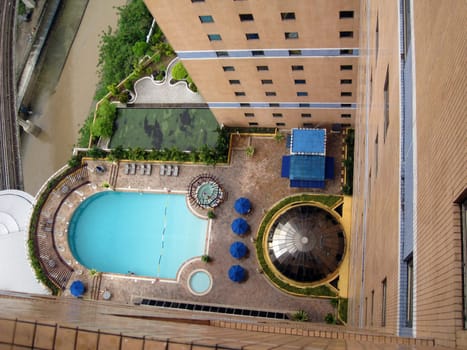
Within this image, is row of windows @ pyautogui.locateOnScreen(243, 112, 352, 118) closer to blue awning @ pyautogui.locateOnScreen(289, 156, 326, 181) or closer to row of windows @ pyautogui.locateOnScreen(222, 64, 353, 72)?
blue awning @ pyautogui.locateOnScreen(289, 156, 326, 181)

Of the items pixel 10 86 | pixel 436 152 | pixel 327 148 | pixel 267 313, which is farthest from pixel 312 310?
pixel 10 86

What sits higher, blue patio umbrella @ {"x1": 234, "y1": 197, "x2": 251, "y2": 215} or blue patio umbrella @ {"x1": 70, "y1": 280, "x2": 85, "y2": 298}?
blue patio umbrella @ {"x1": 234, "y1": 197, "x2": 251, "y2": 215}

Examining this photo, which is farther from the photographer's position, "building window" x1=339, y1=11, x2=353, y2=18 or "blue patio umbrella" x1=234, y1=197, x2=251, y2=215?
"blue patio umbrella" x1=234, y1=197, x2=251, y2=215

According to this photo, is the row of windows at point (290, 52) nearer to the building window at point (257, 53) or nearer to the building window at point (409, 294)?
the building window at point (257, 53)

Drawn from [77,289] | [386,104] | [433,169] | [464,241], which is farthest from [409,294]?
[77,289]

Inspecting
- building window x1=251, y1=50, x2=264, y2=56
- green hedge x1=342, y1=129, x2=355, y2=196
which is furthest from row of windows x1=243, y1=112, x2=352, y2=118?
building window x1=251, y1=50, x2=264, y2=56

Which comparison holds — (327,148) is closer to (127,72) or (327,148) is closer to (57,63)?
(127,72)

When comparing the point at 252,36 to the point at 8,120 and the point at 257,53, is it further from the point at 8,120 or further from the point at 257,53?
the point at 8,120

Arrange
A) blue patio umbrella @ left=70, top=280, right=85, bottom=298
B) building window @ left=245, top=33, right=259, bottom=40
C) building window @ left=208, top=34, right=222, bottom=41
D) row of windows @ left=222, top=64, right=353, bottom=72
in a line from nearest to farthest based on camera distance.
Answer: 1. building window @ left=245, top=33, right=259, bottom=40
2. building window @ left=208, top=34, right=222, bottom=41
3. row of windows @ left=222, top=64, right=353, bottom=72
4. blue patio umbrella @ left=70, top=280, right=85, bottom=298

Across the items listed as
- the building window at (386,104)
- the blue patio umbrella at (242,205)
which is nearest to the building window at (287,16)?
the building window at (386,104)
